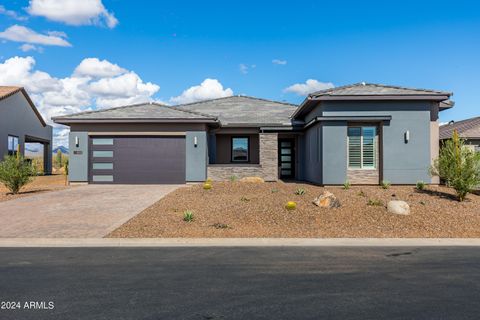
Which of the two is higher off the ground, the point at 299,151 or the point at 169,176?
the point at 299,151

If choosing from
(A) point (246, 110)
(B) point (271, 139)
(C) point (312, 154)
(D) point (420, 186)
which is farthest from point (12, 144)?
(D) point (420, 186)

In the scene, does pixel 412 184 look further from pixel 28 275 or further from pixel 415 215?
pixel 28 275

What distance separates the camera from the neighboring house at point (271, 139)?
56.0ft

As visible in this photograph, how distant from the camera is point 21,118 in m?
32.3

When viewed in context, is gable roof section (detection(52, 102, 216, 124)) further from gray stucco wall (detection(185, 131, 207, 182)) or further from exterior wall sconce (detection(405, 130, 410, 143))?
exterior wall sconce (detection(405, 130, 410, 143))

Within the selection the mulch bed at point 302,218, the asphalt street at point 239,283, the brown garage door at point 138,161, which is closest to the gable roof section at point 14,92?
the brown garage door at point 138,161

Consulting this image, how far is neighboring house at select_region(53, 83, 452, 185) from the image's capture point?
17.1 m

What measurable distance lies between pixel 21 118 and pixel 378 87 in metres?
29.6

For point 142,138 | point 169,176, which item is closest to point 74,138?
point 142,138

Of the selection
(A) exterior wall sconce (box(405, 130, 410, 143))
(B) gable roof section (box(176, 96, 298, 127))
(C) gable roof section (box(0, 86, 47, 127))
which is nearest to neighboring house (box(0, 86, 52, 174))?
(C) gable roof section (box(0, 86, 47, 127))

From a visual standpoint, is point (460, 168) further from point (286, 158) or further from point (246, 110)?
point (246, 110)

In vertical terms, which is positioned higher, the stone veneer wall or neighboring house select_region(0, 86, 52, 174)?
neighboring house select_region(0, 86, 52, 174)

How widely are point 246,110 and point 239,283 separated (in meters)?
21.9

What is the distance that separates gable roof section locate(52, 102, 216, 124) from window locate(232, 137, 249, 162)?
4.42m
